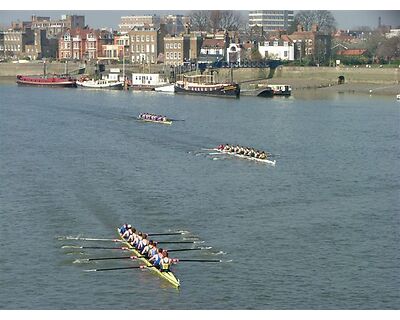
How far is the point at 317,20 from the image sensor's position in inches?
3219

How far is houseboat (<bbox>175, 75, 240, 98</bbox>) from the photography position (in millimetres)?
57312

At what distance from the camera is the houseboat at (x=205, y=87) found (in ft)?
188

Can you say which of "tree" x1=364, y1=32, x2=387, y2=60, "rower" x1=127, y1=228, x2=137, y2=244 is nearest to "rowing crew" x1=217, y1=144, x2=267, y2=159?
"rower" x1=127, y1=228, x2=137, y2=244

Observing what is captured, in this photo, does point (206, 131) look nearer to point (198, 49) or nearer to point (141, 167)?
point (141, 167)

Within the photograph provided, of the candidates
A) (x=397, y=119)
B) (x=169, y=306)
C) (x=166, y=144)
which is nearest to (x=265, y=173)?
(x=166, y=144)

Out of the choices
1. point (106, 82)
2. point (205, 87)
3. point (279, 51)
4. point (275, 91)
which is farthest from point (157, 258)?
point (279, 51)

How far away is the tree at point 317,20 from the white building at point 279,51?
4.46 metres

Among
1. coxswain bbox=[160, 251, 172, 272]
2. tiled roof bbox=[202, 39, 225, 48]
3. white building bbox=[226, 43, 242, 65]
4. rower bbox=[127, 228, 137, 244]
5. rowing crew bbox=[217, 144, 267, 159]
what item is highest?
tiled roof bbox=[202, 39, 225, 48]

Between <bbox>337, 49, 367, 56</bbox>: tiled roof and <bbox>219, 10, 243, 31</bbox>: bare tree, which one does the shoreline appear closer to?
<bbox>337, 49, 367, 56</bbox>: tiled roof

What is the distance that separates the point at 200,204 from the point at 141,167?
576 centimetres

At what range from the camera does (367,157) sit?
31.6 m

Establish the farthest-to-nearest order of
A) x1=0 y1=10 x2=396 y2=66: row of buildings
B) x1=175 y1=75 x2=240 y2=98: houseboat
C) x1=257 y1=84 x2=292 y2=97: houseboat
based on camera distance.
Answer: x1=0 y1=10 x2=396 y2=66: row of buildings → x1=257 y1=84 x2=292 y2=97: houseboat → x1=175 y1=75 x2=240 y2=98: houseboat

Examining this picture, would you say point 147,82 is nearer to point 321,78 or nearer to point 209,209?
point 321,78

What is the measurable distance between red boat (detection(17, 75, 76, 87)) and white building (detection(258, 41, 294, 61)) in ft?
46.6
